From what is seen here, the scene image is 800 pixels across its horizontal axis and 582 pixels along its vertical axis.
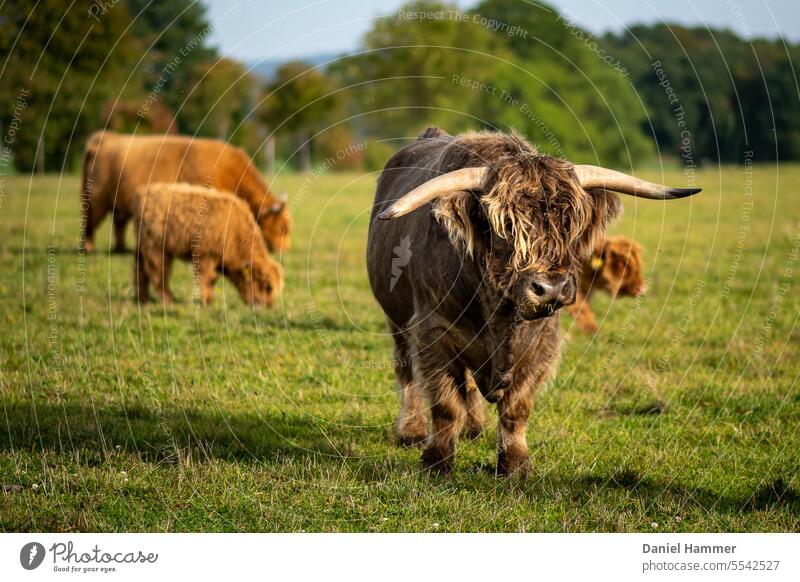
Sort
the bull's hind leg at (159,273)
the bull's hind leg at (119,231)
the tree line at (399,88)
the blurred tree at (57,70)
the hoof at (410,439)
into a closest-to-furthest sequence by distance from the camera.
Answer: the hoof at (410,439) < the bull's hind leg at (159,273) < the bull's hind leg at (119,231) < the blurred tree at (57,70) < the tree line at (399,88)

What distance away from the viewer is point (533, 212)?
5156 millimetres

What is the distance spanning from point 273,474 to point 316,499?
0.53 m

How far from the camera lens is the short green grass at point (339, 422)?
5684 millimetres

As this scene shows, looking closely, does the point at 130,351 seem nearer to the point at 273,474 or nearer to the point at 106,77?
the point at 273,474

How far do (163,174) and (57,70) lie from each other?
71.0 ft

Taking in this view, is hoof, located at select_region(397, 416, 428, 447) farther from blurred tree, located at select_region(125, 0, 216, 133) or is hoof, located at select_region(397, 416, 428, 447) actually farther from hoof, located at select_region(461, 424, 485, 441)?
blurred tree, located at select_region(125, 0, 216, 133)

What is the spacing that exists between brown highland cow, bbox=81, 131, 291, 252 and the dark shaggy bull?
10941 millimetres

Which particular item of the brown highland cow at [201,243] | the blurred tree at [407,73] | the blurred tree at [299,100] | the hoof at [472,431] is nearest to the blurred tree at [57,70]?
the blurred tree at [299,100]

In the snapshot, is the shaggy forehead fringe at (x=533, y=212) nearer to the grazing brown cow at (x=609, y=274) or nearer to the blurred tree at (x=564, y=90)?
the grazing brown cow at (x=609, y=274)

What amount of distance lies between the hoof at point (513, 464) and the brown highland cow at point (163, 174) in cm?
1123

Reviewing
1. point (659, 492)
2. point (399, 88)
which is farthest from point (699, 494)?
point (399, 88)

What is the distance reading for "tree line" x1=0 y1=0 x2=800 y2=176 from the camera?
35531 mm
